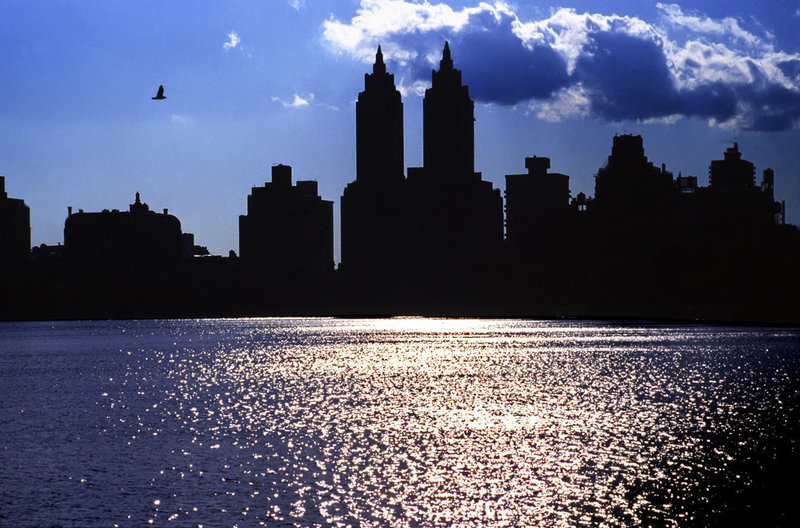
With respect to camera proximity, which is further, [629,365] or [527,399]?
[629,365]

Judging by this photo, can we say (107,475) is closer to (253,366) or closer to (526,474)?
(526,474)

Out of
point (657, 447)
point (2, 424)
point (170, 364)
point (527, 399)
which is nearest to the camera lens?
point (657, 447)

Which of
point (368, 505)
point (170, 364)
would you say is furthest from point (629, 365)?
point (368, 505)

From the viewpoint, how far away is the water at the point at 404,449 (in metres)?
44.3

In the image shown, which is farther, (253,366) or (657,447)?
(253,366)

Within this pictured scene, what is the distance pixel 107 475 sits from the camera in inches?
2104

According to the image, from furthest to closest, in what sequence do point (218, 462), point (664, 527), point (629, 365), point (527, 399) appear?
point (629, 365), point (527, 399), point (218, 462), point (664, 527)

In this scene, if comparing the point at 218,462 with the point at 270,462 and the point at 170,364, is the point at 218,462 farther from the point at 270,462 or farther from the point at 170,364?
the point at 170,364

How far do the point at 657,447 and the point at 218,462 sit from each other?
26.4m

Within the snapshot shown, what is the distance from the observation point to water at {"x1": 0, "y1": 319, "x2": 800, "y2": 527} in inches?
1745

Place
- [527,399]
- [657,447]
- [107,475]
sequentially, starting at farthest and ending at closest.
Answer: [527,399] < [657,447] < [107,475]

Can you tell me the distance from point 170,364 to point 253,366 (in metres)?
14.6

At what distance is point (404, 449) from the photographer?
63.3m

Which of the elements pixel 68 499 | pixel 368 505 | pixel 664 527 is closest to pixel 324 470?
pixel 368 505
